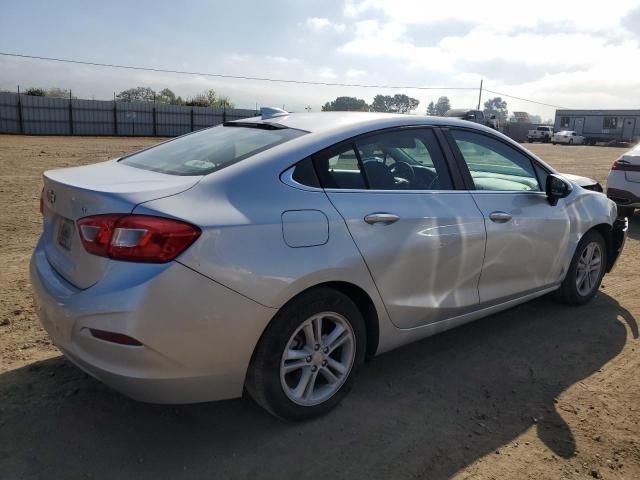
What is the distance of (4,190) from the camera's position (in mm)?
9273

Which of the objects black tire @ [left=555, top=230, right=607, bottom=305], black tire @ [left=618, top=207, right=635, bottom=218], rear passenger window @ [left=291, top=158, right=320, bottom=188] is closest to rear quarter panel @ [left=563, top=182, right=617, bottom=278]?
black tire @ [left=555, top=230, right=607, bottom=305]

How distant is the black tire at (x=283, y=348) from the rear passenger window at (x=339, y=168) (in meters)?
0.59

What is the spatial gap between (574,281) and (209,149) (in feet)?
10.8

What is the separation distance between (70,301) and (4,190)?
8099 mm

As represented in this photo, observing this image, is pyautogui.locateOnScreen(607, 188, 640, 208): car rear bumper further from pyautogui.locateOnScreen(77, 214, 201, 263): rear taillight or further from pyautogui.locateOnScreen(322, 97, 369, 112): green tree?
pyautogui.locateOnScreen(77, 214, 201, 263): rear taillight

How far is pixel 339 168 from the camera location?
9.91 feet

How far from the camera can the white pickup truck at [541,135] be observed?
5684 cm

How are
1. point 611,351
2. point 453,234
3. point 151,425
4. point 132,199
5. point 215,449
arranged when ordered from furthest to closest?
point 611,351
point 453,234
point 151,425
point 215,449
point 132,199

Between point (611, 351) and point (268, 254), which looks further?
point (611, 351)

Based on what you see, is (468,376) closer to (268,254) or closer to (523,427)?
(523,427)

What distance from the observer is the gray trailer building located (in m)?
57.5

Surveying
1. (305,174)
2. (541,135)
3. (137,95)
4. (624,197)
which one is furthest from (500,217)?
(541,135)

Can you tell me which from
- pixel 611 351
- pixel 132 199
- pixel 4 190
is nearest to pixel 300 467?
pixel 132 199

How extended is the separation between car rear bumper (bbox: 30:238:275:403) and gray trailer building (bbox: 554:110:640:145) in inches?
2459
